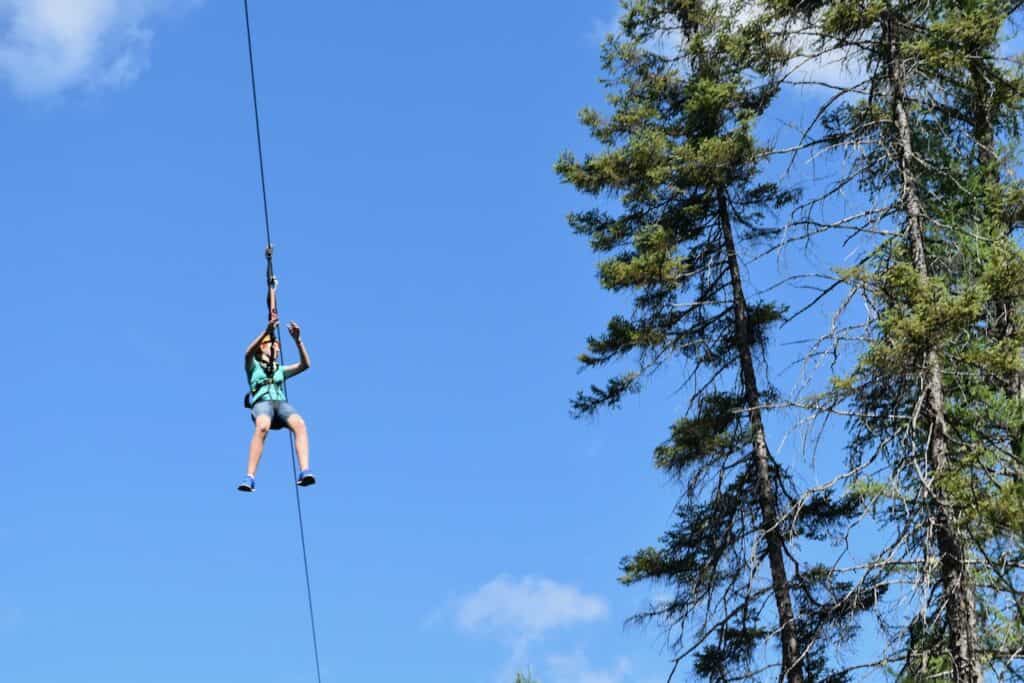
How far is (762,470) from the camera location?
784 inches

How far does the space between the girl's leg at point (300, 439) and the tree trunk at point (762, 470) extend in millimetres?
7227

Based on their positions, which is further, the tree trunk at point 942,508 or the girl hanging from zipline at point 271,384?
the tree trunk at point 942,508

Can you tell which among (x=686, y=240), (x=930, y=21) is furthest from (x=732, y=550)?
(x=930, y=21)

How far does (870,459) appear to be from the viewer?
15.3 m

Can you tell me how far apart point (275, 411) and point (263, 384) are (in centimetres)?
25

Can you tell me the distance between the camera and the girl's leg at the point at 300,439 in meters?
12.2

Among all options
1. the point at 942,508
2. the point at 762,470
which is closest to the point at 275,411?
the point at 942,508

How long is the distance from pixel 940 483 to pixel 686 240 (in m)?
7.66

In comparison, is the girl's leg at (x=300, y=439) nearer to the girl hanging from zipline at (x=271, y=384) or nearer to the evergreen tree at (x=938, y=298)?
the girl hanging from zipline at (x=271, y=384)

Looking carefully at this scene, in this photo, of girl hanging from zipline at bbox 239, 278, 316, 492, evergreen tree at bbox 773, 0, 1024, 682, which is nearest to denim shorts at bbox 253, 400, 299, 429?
girl hanging from zipline at bbox 239, 278, 316, 492

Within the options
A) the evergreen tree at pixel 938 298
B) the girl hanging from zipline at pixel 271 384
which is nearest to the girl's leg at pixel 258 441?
the girl hanging from zipline at pixel 271 384

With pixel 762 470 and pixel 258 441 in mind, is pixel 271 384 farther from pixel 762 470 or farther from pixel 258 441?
pixel 762 470

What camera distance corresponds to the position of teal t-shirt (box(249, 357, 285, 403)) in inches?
498

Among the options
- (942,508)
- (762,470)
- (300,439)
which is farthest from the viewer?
(762,470)
